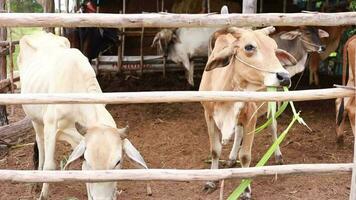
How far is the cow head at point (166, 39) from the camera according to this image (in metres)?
8.25

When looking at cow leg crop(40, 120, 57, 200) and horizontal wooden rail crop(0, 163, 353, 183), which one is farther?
cow leg crop(40, 120, 57, 200)

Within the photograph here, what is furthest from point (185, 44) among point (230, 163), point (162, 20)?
point (162, 20)

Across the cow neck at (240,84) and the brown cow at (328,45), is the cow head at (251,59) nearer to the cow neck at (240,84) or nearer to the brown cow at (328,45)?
the cow neck at (240,84)

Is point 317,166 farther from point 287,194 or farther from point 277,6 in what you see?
point 277,6

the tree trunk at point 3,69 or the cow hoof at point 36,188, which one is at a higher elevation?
the tree trunk at point 3,69

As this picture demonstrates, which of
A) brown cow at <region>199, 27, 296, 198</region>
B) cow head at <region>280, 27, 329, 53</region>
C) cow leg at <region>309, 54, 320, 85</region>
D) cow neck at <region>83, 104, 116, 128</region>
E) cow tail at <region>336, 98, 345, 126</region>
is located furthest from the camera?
cow leg at <region>309, 54, 320, 85</region>

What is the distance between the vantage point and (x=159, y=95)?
10.6 ft

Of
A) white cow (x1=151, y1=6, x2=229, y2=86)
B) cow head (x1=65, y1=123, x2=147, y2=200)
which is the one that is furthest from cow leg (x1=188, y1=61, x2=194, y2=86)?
cow head (x1=65, y1=123, x2=147, y2=200)

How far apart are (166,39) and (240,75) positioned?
11.9 feet

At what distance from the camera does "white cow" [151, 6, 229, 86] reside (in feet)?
26.9

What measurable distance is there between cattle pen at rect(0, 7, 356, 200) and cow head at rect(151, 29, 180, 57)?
5027 millimetres

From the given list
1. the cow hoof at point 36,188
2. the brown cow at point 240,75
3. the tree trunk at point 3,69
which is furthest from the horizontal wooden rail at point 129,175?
the tree trunk at point 3,69

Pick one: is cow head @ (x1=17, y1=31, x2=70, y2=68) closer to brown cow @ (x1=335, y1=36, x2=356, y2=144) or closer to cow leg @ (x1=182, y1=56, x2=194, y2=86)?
cow leg @ (x1=182, y1=56, x2=194, y2=86)

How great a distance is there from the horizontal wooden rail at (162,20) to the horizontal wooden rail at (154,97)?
0.40 meters
